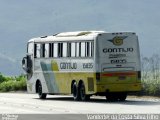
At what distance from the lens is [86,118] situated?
25.0 metres

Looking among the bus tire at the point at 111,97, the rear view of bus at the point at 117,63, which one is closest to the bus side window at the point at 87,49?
the rear view of bus at the point at 117,63

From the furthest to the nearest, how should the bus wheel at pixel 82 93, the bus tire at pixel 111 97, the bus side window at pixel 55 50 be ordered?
the bus side window at pixel 55 50 → the bus tire at pixel 111 97 → the bus wheel at pixel 82 93

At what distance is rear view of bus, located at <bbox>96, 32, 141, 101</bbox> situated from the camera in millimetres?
35875

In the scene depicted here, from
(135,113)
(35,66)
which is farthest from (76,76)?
(135,113)

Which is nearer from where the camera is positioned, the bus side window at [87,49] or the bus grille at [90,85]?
the bus grille at [90,85]

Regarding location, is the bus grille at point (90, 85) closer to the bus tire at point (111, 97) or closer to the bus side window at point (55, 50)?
the bus tire at point (111, 97)

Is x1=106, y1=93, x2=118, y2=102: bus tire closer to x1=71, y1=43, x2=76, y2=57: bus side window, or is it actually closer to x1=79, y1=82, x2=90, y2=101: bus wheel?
x1=79, y1=82, x2=90, y2=101: bus wheel

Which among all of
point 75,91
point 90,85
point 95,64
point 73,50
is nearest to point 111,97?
point 75,91

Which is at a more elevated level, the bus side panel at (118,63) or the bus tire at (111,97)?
the bus side panel at (118,63)

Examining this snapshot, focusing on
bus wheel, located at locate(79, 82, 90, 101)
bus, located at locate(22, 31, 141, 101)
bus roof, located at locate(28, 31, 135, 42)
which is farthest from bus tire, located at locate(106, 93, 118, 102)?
bus roof, located at locate(28, 31, 135, 42)

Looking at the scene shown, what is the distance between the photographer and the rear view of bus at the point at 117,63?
35875mm

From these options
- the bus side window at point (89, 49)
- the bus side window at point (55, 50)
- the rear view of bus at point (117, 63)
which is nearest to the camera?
the rear view of bus at point (117, 63)

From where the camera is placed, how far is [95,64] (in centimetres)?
3603

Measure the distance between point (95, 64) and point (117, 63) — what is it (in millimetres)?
857
